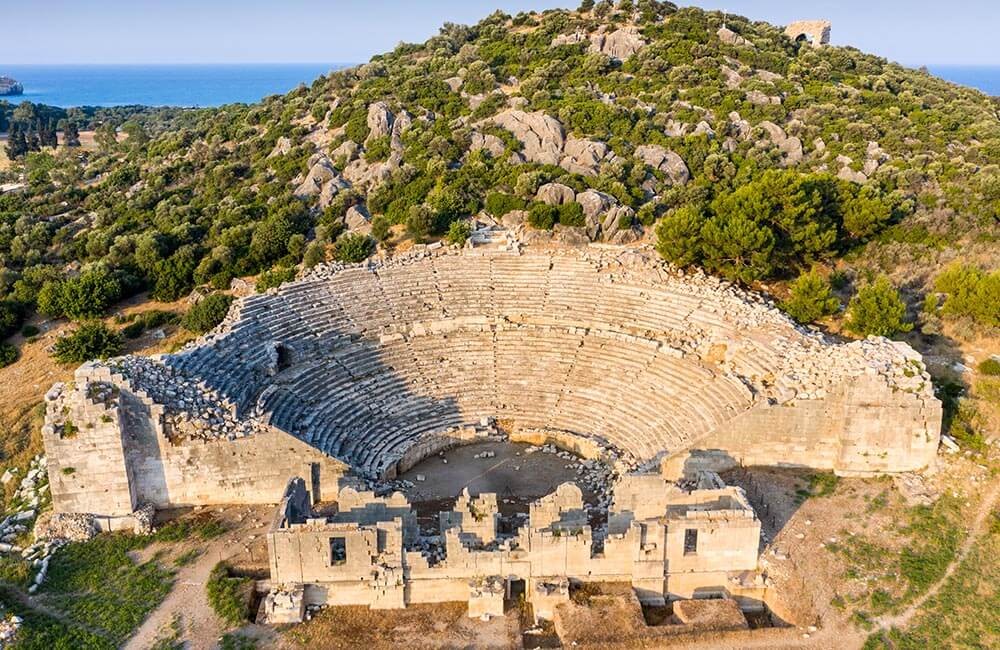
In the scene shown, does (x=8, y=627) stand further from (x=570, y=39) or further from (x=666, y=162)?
(x=570, y=39)

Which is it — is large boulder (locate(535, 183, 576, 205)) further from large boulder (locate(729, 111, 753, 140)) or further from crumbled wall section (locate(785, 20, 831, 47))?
crumbled wall section (locate(785, 20, 831, 47))

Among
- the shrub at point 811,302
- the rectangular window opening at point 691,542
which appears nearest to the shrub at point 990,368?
the shrub at point 811,302

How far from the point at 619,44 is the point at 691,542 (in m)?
48.7

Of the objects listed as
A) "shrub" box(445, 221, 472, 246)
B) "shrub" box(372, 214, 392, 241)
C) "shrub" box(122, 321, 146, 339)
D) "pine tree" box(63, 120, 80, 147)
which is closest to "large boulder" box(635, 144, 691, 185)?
"shrub" box(445, 221, 472, 246)

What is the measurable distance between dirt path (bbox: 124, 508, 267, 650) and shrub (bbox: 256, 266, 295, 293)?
56.1 feet

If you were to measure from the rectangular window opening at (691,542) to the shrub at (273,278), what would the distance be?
76.9ft

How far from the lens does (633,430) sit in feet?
82.1

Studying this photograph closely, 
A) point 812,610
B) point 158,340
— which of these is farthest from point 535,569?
point 158,340

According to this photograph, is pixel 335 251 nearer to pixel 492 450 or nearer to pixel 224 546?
pixel 492 450

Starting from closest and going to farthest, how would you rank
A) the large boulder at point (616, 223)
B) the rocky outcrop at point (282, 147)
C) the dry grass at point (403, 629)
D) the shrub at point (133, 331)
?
the dry grass at point (403, 629), the shrub at point (133, 331), the large boulder at point (616, 223), the rocky outcrop at point (282, 147)

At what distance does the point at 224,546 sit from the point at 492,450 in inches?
368

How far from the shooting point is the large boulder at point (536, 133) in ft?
151

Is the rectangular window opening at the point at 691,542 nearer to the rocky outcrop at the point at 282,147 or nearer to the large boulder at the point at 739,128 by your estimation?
the large boulder at the point at 739,128

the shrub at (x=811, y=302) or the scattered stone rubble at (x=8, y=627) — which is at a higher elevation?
the shrub at (x=811, y=302)
